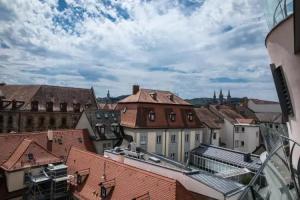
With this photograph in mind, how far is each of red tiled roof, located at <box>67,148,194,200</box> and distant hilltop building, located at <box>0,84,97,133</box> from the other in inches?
1201

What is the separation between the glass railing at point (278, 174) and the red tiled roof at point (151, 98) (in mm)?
29698

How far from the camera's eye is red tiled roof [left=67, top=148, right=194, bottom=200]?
1956 centimetres

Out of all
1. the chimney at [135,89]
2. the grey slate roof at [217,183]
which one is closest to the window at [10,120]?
the chimney at [135,89]

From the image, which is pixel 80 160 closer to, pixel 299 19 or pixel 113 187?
pixel 113 187

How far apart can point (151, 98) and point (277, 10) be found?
34150 millimetres

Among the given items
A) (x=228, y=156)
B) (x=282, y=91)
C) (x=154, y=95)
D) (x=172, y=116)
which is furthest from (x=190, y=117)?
(x=282, y=91)

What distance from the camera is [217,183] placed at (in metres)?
23.0

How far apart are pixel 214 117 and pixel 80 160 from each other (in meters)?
34.1

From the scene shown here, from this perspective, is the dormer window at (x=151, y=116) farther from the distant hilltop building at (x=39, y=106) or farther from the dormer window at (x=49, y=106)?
the dormer window at (x=49, y=106)

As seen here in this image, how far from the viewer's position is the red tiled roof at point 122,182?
1956cm

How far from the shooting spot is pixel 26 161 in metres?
27.1

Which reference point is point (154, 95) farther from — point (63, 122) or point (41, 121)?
point (41, 121)

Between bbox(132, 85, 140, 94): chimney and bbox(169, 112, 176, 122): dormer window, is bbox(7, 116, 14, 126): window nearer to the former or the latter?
bbox(132, 85, 140, 94): chimney

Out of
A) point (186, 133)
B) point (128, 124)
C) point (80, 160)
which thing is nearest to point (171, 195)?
point (80, 160)
